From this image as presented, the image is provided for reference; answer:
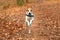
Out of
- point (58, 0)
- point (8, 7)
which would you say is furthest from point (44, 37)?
point (58, 0)

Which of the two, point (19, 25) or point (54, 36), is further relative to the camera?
point (19, 25)

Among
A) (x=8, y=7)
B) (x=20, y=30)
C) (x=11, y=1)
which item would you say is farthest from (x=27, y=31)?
(x=11, y=1)

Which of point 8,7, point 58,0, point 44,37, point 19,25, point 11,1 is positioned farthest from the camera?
point 58,0

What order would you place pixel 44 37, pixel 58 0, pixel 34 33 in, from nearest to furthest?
pixel 44 37 < pixel 34 33 < pixel 58 0

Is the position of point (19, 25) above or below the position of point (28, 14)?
below

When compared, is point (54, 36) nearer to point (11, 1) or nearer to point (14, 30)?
point (14, 30)

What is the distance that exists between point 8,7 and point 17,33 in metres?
10.3

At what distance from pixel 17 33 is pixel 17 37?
682mm

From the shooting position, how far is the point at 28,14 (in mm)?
10633

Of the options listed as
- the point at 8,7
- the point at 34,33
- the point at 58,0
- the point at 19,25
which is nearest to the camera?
the point at 34,33

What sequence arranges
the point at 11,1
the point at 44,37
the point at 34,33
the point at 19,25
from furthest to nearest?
the point at 11,1
the point at 19,25
the point at 34,33
the point at 44,37

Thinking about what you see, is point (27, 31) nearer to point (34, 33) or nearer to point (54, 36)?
point (34, 33)

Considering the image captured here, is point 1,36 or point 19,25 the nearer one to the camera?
point 1,36

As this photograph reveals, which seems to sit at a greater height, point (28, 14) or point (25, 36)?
point (28, 14)
